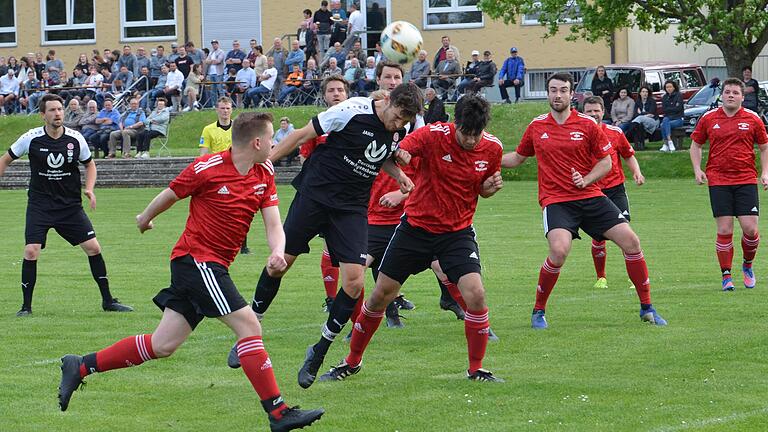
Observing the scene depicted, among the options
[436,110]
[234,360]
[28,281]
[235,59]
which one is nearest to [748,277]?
Answer: [436,110]

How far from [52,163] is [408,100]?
16.0ft

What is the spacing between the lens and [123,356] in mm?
7375

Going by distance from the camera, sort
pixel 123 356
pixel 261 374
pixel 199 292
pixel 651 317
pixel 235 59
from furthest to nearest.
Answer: pixel 235 59 < pixel 651 317 < pixel 123 356 < pixel 199 292 < pixel 261 374

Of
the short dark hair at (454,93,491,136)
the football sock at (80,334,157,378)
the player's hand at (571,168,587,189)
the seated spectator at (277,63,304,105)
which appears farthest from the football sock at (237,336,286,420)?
the seated spectator at (277,63,304,105)

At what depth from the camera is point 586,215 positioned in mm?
10406

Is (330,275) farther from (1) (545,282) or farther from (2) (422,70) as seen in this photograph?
(2) (422,70)

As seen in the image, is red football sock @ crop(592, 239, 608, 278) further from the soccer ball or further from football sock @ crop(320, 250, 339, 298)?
football sock @ crop(320, 250, 339, 298)

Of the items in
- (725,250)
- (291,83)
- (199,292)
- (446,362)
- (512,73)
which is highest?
(512,73)

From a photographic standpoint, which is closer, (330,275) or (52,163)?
(330,275)

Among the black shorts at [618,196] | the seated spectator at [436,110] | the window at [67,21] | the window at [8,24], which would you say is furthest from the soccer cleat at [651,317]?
the window at [8,24]

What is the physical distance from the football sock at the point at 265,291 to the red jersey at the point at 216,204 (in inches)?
85.9

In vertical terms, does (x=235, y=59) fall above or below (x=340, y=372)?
above

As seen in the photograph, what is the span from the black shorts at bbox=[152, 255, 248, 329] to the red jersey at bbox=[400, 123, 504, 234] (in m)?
1.78

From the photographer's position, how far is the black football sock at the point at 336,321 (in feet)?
27.1
